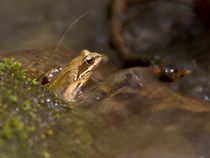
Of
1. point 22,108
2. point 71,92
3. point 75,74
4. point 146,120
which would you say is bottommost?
point 146,120

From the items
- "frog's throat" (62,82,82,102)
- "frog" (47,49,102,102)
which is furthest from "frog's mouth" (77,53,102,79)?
"frog's throat" (62,82,82,102)

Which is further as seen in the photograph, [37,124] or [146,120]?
[146,120]

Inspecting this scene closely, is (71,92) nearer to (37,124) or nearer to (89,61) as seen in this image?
(89,61)

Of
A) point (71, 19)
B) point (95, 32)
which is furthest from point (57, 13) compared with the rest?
point (95, 32)

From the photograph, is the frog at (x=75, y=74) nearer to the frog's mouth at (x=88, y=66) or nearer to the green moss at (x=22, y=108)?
the frog's mouth at (x=88, y=66)

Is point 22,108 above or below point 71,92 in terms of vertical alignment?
above

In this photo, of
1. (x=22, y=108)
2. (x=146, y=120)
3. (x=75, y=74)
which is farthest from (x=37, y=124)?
(x=75, y=74)

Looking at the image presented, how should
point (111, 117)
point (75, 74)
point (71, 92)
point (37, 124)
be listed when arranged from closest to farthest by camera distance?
point (37, 124) → point (111, 117) → point (71, 92) → point (75, 74)

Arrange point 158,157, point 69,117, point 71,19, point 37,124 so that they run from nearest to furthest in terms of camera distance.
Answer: point 158,157 < point 37,124 < point 69,117 < point 71,19

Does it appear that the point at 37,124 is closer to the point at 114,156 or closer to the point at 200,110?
the point at 114,156
